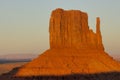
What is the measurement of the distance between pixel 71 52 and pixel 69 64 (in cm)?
804

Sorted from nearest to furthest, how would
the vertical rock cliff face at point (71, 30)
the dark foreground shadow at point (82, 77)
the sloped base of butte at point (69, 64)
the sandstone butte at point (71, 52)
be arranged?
1. the dark foreground shadow at point (82, 77)
2. the sloped base of butte at point (69, 64)
3. the sandstone butte at point (71, 52)
4. the vertical rock cliff face at point (71, 30)

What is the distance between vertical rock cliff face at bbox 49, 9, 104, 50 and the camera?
6811 inches

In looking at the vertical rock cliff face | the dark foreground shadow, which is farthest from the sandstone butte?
the dark foreground shadow

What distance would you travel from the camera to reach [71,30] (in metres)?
174

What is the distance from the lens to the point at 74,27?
17475 cm

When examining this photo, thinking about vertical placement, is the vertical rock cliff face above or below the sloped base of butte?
above

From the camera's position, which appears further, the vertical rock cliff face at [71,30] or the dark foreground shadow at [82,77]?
the vertical rock cliff face at [71,30]

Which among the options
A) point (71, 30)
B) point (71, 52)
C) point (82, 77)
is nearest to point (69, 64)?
point (71, 52)

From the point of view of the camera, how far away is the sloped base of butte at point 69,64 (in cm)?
15550

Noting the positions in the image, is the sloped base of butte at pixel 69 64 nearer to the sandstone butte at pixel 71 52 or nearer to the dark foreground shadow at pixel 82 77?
the sandstone butte at pixel 71 52

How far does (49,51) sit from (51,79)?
1848 cm

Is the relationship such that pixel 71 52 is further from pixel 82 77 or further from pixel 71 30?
pixel 82 77

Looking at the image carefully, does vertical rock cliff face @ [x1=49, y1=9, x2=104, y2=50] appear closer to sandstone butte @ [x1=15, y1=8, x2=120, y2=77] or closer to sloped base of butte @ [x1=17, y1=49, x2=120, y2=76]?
sandstone butte @ [x1=15, y1=8, x2=120, y2=77]

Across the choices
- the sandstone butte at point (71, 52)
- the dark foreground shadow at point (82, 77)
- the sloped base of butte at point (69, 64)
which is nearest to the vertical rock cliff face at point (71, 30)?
the sandstone butte at point (71, 52)
